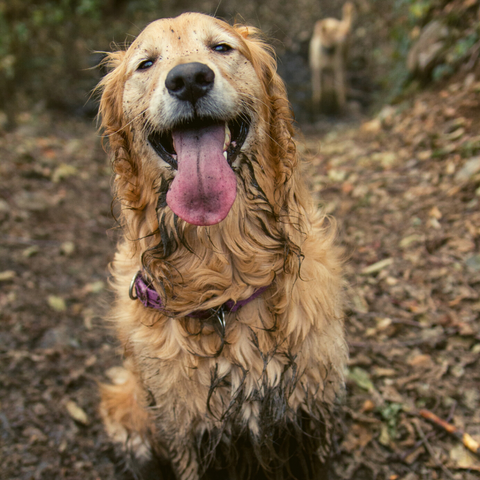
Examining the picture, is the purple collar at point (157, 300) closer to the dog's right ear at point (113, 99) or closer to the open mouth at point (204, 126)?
the open mouth at point (204, 126)

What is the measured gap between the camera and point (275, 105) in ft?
6.43

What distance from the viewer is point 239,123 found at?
1790 mm

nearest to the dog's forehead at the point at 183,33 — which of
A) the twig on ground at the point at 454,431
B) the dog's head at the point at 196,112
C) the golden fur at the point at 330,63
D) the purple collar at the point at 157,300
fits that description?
the dog's head at the point at 196,112

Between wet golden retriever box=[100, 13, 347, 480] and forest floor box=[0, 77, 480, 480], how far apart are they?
384 millimetres

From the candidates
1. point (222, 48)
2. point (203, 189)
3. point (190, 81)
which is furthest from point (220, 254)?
point (222, 48)

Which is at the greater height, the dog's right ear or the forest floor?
the dog's right ear

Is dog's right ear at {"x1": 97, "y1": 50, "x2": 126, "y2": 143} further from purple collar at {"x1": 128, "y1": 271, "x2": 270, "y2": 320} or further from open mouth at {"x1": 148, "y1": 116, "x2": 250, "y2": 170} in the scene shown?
purple collar at {"x1": 128, "y1": 271, "x2": 270, "y2": 320}

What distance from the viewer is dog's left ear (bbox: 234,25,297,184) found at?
186cm

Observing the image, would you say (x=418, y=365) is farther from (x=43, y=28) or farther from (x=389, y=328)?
(x=43, y=28)

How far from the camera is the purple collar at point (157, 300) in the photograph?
1767mm

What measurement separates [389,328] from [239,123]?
1.97m

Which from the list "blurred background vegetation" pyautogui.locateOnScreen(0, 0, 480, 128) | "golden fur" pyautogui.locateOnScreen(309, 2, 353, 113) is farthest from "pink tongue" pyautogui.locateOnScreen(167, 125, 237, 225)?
"golden fur" pyautogui.locateOnScreen(309, 2, 353, 113)

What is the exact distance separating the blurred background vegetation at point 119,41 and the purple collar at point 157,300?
5.14 m

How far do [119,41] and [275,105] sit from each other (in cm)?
648
